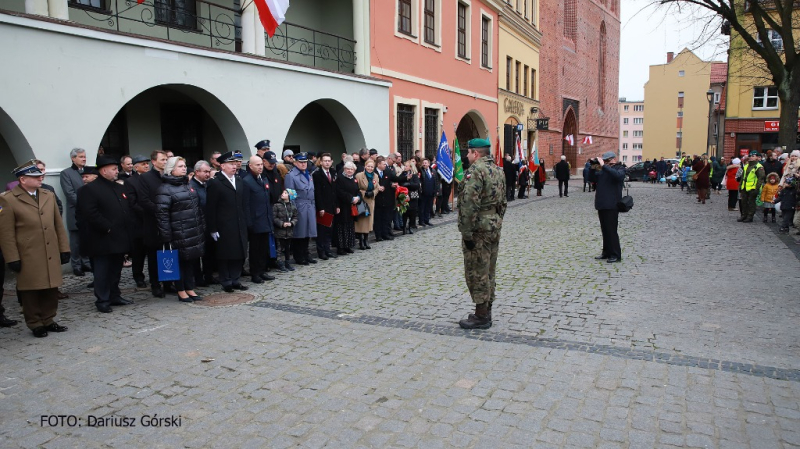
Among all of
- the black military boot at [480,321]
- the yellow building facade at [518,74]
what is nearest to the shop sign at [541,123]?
the yellow building facade at [518,74]

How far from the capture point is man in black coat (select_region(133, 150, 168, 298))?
775 cm

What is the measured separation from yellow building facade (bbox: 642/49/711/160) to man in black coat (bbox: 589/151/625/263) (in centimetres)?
6864

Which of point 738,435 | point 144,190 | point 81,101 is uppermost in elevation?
point 81,101

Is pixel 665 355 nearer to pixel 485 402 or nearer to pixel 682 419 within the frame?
pixel 682 419

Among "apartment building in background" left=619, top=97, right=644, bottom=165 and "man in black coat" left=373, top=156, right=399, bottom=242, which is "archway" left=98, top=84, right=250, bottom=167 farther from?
"apartment building in background" left=619, top=97, right=644, bottom=165

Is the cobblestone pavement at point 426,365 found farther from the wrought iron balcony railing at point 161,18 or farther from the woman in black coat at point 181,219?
the wrought iron balcony railing at point 161,18

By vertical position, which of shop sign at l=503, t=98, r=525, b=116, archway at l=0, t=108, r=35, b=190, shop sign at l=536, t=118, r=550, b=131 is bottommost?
archway at l=0, t=108, r=35, b=190

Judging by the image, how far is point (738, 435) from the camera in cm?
388

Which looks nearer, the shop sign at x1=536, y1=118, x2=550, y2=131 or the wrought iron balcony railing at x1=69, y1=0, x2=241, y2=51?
the wrought iron balcony railing at x1=69, y1=0, x2=241, y2=51

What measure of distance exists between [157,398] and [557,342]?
3.66 m

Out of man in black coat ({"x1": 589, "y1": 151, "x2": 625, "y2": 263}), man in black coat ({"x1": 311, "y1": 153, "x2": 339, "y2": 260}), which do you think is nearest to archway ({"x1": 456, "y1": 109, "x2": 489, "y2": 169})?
man in black coat ({"x1": 589, "y1": 151, "x2": 625, "y2": 263})

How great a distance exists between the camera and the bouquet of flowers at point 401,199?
13344 mm

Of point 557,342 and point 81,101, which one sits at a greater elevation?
point 81,101

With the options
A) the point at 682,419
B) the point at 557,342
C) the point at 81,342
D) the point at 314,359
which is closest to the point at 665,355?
the point at 557,342
